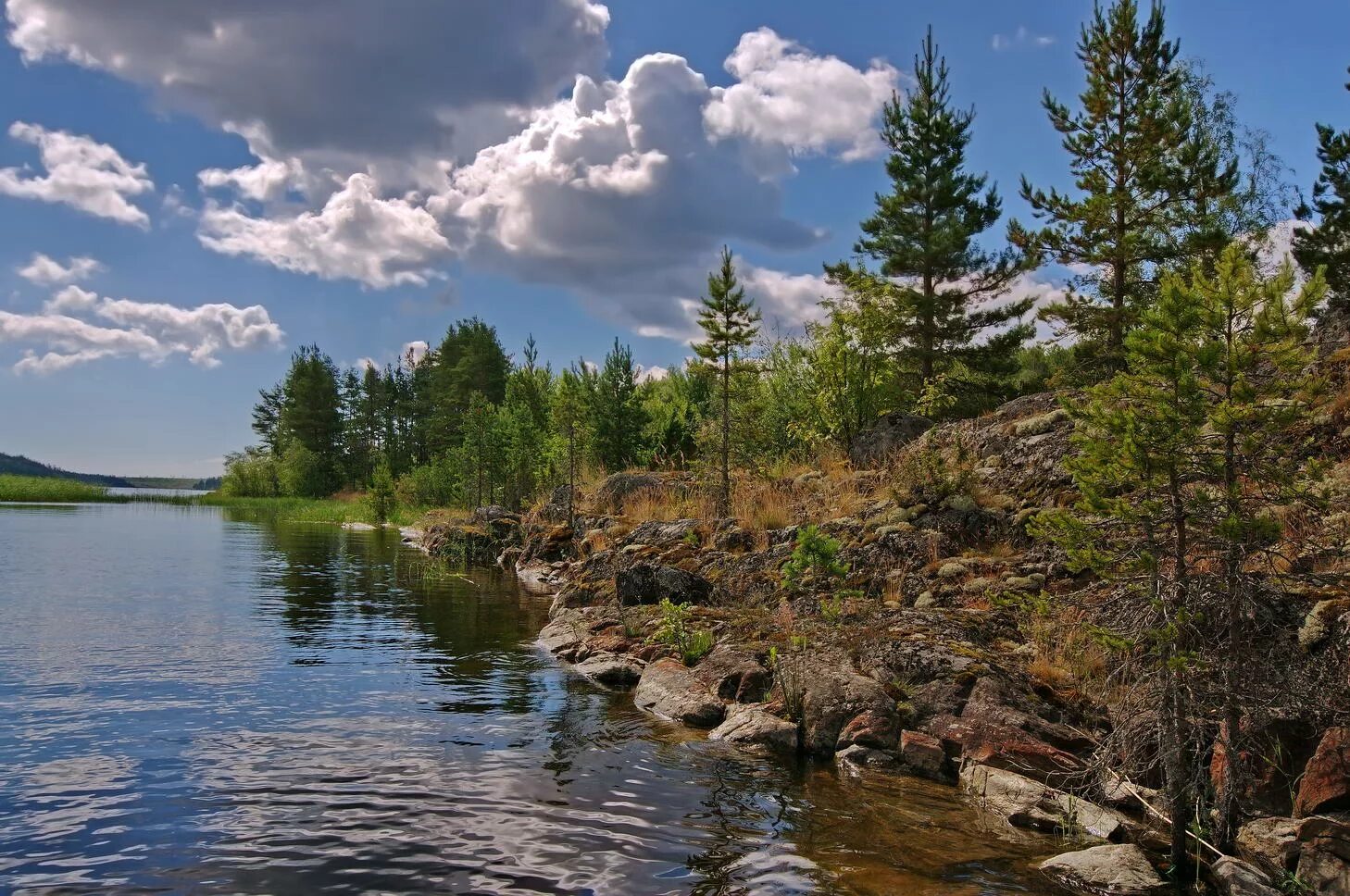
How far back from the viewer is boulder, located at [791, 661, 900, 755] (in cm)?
913

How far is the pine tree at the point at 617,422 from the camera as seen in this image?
40.4 metres

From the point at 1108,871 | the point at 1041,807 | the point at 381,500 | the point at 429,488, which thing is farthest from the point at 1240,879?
the point at 429,488

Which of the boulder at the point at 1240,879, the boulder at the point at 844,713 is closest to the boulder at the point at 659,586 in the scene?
the boulder at the point at 844,713

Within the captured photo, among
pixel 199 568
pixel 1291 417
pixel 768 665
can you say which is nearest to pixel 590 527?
pixel 199 568

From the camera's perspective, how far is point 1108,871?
20.4 ft

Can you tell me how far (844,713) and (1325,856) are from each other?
468 cm

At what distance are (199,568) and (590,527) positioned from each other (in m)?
13.4

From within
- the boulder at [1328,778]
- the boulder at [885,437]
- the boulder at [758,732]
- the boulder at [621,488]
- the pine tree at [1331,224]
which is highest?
the pine tree at [1331,224]

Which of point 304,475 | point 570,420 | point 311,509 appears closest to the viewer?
point 570,420

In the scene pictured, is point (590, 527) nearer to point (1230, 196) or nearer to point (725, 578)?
point (725, 578)

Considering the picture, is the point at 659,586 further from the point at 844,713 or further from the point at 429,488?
the point at 429,488

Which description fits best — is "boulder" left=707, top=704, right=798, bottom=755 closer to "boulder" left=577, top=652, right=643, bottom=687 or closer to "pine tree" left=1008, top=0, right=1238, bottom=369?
"boulder" left=577, top=652, right=643, bottom=687

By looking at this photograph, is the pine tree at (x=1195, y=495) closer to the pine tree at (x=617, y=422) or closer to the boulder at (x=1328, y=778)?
the boulder at (x=1328, y=778)

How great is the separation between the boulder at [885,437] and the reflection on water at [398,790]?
10.5 meters
